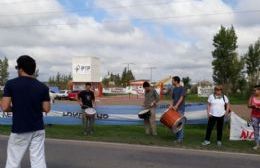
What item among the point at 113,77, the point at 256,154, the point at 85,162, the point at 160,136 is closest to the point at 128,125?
the point at 160,136

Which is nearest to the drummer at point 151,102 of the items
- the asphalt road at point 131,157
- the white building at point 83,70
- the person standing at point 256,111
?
the asphalt road at point 131,157

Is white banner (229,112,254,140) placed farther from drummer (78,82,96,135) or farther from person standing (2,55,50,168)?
person standing (2,55,50,168)

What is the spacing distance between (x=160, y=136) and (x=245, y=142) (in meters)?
2.70

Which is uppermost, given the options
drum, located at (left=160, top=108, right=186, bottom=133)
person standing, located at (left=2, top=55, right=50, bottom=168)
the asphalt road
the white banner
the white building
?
the white building

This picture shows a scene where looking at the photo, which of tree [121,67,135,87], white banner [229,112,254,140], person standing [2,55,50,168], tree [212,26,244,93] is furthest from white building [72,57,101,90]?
tree [121,67,135,87]

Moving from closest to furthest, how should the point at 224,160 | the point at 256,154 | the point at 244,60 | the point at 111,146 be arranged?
1. the point at 224,160
2. the point at 256,154
3. the point at 111,146
4. the point at 244,60

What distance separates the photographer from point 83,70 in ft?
216

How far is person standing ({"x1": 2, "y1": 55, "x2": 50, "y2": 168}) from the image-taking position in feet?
19.7

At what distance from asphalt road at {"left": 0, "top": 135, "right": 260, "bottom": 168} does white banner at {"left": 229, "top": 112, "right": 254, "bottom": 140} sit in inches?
107

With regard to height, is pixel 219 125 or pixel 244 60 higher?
pixel 244 60

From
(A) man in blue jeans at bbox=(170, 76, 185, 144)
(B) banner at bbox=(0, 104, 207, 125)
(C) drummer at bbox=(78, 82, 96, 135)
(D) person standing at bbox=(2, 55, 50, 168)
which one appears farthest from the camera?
(B) banner at bbox=(0, 104, 207, 125)

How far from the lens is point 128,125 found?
18.6 meters

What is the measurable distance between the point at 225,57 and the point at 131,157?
5191 cm

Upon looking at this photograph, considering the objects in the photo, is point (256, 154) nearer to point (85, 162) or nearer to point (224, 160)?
point (224, 160)
